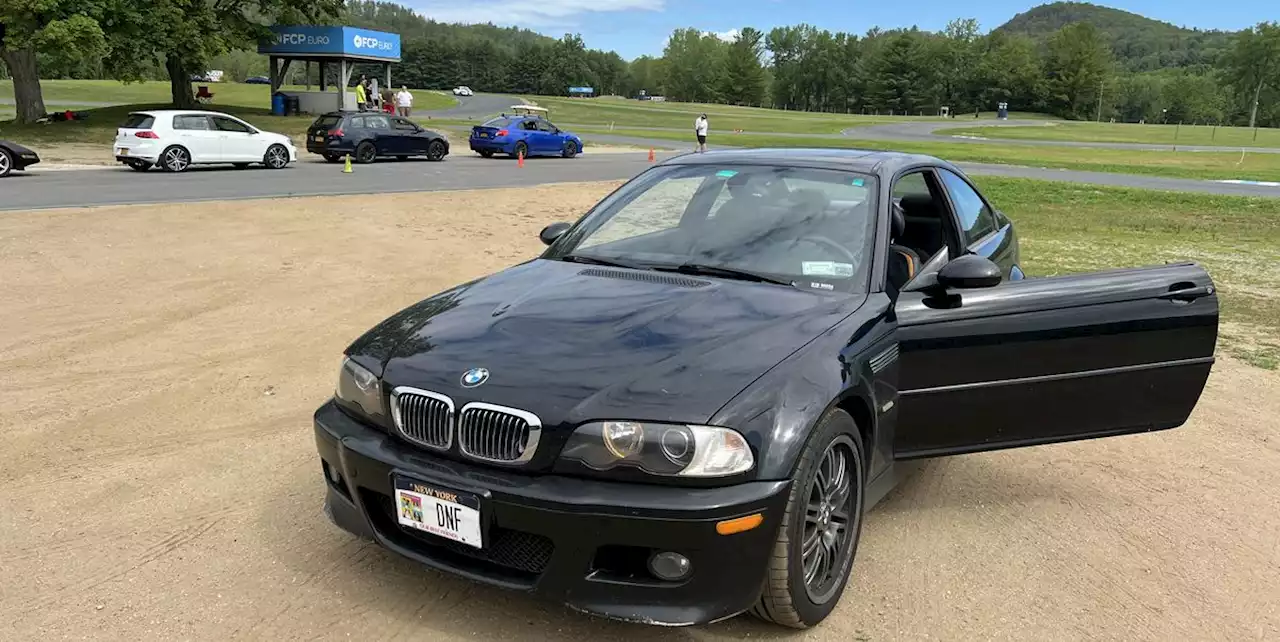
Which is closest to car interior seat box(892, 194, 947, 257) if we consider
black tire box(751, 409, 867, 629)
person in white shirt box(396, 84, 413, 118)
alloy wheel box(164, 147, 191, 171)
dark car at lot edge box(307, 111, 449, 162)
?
black tire box(751, 409, 867, 629)

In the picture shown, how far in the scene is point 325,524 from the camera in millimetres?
3771

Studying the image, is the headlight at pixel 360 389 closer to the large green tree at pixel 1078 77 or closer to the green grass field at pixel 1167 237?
the green grass field at pixel 1167 237

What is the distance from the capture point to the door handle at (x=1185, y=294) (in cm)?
375

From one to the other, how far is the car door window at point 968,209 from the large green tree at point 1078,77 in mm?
138151

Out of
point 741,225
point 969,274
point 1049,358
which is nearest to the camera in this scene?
point 969,274

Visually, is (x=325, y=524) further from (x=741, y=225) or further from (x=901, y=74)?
(x=901, y=74)

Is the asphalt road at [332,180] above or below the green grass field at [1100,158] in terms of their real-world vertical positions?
below

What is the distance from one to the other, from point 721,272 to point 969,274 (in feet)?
3.20

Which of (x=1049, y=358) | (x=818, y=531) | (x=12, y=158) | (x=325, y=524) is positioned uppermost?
(x=1049, y=358)

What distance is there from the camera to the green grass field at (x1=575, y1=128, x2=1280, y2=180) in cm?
3053

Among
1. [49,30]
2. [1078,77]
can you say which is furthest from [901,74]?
[49,30]

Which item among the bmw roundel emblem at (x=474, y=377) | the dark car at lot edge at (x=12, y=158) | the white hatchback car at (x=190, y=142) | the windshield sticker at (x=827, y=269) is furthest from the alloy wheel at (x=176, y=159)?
the bmw roundel emblem at (x=474, y=377)

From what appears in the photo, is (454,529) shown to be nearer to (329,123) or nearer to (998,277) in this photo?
(998,277)

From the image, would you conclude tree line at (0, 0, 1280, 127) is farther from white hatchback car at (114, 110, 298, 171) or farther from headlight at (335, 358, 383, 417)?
headlight at (335, 358, 383, 417)
